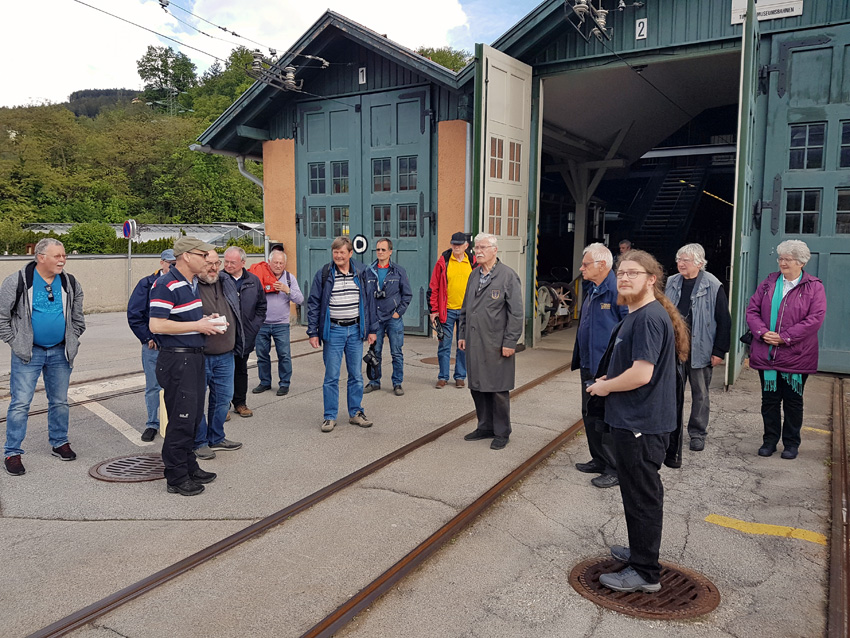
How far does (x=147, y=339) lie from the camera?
6.01 meters

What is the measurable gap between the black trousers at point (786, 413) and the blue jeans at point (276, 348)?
5154 mm

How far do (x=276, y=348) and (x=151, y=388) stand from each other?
6.37 ft

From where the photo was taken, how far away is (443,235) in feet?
40.0

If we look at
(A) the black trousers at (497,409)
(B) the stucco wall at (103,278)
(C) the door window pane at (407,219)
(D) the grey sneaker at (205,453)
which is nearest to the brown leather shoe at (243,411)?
(D) the grey sneaker at (205,453)

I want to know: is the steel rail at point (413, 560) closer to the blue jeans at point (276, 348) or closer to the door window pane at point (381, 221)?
the blue jeans at point (276, 348)

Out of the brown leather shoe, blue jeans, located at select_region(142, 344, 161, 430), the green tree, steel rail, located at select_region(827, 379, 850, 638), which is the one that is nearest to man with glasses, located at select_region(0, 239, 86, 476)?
blue jeans, located at select_region(142, 344, 161, 430)

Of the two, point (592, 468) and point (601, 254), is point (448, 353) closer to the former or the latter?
point (592, 468)

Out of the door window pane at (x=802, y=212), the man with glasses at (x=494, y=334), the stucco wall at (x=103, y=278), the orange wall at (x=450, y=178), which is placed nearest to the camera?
the man with glasses at (x=494, y=334)

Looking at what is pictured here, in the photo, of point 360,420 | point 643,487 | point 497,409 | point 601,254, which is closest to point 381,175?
point 360,420

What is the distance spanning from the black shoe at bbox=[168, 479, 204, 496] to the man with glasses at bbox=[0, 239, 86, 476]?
1.32 m

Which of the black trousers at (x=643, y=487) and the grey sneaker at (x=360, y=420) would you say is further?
the grey sneaker at (x=360, y=420)

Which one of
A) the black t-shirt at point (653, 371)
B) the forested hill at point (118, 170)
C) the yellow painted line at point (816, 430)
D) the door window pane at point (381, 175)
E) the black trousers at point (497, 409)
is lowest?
the yellow painted line at point (816, 430)

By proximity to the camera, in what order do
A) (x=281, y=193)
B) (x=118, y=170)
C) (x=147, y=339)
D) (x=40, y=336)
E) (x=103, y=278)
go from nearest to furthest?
(x=40, y=336)
(x=147, y=339)
(x=281, y=193)
(x=103, y=278)
(x=118, y=170)

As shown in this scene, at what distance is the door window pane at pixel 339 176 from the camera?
13312 millimetres
